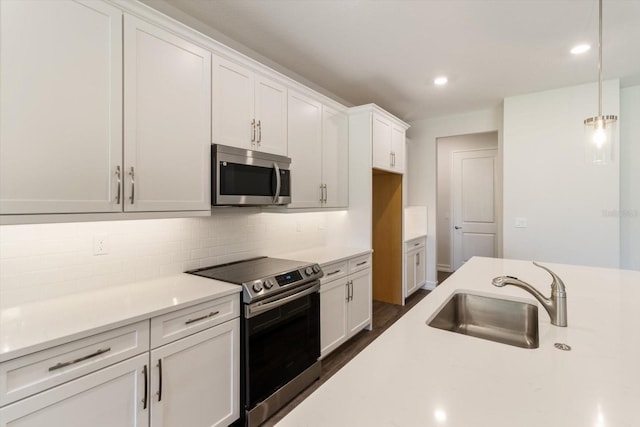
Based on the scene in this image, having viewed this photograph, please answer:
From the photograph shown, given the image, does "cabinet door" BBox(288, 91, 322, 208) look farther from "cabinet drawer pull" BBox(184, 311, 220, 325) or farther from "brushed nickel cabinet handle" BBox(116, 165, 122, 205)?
"brushed nickel cabinet handle" BBox(116, 165, 122, 205)

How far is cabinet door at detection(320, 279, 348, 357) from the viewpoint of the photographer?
2.54 metres

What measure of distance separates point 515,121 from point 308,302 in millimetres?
3363

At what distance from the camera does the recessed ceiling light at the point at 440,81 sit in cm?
318

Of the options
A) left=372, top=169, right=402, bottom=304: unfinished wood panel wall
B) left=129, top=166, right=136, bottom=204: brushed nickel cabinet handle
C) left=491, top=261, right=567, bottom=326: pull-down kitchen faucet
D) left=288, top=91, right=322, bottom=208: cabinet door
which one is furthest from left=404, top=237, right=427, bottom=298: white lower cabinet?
left=129, top=166, right=136, bottom=204: brushed nickel cabinet handle

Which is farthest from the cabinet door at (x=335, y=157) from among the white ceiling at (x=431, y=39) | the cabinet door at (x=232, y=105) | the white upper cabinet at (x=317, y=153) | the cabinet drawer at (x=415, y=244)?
the cabinet drawer at (x=415, y=244)

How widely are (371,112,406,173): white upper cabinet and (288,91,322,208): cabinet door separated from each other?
72cm

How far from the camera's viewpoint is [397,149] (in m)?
3.80

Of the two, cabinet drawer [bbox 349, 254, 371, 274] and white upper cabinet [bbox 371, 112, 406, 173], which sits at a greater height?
white upper cabinet [bbox 371, 112, 406, 173]

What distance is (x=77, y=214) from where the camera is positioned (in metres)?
1.40

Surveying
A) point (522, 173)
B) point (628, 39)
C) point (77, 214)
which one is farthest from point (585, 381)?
point (522, 173)

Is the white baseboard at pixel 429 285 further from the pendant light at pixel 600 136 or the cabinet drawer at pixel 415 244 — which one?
the pendant light at pixel 600 136

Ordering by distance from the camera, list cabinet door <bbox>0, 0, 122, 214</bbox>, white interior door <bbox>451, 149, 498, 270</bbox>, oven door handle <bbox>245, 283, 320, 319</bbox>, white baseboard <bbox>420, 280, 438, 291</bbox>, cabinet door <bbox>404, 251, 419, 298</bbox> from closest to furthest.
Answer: cabinet door <bbox>0, 0, 122, 214</bbox>, oven door handle <bbox>245, 283, 320, 319</bbox>, cabinet door <bbox>404, 251, 419, 298</bbox>, white baseboard <bbox>420, 280, 438, 291</bbox>, white interior door <bbox>451, 149, 498, 270</bbox>

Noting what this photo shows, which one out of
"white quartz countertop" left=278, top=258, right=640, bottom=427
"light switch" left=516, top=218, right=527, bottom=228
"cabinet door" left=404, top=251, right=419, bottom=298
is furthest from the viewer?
Answer: "cabinet door" left=404, top=251, right=419, bottom=298

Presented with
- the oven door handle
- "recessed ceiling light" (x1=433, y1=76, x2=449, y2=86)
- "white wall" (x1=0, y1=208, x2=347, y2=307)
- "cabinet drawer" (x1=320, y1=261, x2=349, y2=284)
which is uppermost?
"recessed ceiling light" (x1=433, y1=76, x2=449, y2=86)
